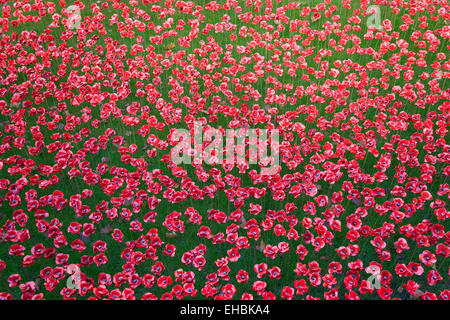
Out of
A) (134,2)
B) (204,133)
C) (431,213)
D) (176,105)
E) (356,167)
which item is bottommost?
(431,213)

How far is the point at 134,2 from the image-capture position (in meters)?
5.84

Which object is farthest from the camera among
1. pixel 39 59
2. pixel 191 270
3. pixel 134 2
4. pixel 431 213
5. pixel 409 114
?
pixel 134 2

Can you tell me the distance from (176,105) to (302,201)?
2.11 metres

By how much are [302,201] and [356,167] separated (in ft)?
2.24

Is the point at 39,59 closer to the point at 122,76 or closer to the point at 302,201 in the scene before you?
the point at 122,76

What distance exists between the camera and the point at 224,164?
3713 millimetres

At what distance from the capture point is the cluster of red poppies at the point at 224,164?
307 cm

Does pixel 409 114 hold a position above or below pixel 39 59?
below

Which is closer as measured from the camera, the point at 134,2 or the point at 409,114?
the point at 409,114

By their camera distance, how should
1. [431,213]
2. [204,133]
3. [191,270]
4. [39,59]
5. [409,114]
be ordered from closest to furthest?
[191,270] < [431,213] < [204,133] < [409,114] < [39,59]

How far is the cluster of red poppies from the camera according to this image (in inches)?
121

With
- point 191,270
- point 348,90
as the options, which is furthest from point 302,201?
point 348,90

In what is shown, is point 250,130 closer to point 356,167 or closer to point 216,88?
point 216,88

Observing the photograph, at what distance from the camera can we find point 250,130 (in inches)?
162
